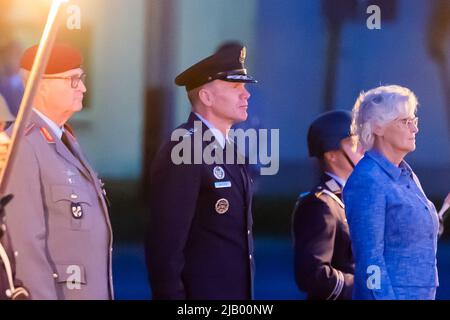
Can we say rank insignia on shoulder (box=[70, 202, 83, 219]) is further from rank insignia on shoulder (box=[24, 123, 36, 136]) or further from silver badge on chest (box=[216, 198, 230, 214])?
silver badge on chest (box=[216, 198, 230, 214])

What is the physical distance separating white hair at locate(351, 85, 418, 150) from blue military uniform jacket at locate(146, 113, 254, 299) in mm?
542

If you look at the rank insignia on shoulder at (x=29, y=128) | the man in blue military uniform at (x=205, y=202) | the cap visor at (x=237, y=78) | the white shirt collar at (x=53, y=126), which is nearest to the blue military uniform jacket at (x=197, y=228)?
the man in blue military uniform at (x=205, y=202)

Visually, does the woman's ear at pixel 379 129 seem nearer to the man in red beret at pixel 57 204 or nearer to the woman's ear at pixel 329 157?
the woman's ear at pixel 329 157

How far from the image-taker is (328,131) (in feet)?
19.1

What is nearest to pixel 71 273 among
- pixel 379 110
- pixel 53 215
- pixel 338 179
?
pixel 53 215

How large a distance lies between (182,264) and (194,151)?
18.9 inches

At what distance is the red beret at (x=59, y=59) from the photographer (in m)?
5.68

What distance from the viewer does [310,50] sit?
19.3 ft

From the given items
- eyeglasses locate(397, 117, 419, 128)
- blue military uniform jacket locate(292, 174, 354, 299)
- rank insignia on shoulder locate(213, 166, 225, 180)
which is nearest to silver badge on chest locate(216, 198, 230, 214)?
rank insignia on shoulder locate(213, 166, 225, 180)

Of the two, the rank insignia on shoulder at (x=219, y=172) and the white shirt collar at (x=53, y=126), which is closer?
the white shirt collar at (x=53, y=126)

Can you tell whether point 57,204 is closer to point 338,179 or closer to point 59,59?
point 59,59

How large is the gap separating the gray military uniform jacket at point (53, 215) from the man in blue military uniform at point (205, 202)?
0.27 meters

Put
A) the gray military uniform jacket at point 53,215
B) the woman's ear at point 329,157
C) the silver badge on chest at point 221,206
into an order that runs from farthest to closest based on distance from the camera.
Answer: the woman's ear at point 329,157, the silver badge on chest at point 221,206, the gray military uniform jacket at point 53,215
